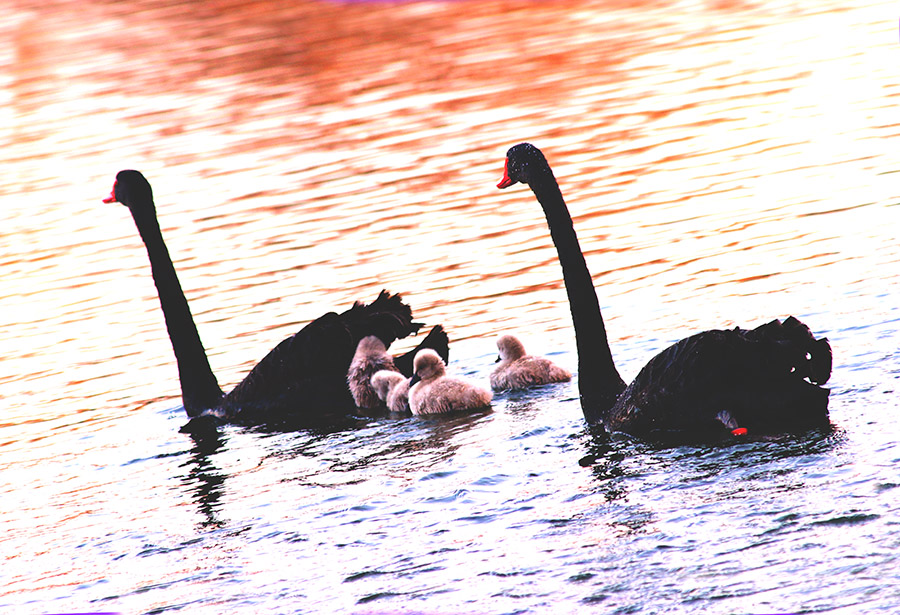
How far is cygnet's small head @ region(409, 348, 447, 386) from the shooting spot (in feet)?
29.6

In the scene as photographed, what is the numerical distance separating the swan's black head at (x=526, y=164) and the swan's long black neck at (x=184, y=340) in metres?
2.64

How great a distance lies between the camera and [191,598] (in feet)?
21.5

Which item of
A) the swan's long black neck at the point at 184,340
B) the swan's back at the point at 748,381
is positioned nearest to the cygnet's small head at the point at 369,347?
the swan's long black neck at the point at 184,340

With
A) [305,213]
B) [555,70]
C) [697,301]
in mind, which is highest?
[555,70]

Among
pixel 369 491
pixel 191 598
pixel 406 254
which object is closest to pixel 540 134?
pixel 406 254

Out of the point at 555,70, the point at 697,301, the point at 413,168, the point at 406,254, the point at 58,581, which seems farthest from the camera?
the point at 555,70

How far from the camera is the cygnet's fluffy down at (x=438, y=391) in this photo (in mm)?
8859

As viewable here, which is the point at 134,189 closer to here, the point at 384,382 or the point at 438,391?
the point at 384,382

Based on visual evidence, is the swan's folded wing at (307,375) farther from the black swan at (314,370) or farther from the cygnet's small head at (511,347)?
the cygnet's small head at (511,347)

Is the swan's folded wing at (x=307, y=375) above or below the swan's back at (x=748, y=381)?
above

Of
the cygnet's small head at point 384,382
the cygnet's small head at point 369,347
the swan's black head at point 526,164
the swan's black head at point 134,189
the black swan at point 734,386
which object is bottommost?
the black swan at point 734,386

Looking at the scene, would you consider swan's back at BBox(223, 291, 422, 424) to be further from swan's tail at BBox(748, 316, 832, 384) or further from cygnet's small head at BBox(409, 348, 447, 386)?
swan's tail at BBox(748, 316, 832, 384)

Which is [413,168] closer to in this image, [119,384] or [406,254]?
[406,254]

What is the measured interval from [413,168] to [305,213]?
183 cm
